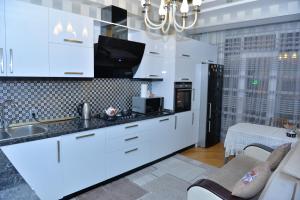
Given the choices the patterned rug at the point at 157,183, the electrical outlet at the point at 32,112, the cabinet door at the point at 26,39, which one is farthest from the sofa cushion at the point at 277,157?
the electrical outlet at the point at 32,112

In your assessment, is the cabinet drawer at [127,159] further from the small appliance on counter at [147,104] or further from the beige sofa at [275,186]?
the beige sofa at [275,186]

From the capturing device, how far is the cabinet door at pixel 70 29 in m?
2.29

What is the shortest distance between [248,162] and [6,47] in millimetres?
2971

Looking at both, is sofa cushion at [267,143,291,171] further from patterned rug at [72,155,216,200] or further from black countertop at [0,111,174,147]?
black countertop at [0,111,174,147]

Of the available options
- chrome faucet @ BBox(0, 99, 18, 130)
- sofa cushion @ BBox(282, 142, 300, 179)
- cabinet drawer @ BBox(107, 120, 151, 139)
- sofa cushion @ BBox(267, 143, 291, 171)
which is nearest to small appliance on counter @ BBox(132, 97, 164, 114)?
cabinet drawer @ BBox(107, 120, 151, 139)

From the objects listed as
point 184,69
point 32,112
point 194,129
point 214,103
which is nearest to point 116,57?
point 32,112

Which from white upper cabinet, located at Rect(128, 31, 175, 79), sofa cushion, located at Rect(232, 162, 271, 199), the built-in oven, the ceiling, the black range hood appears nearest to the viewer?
sofa cushion, located at Rect(232, 162, 271, 199)

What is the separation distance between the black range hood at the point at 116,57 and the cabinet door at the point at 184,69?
0.77 m

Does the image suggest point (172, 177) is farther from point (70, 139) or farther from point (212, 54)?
point (212, 54)

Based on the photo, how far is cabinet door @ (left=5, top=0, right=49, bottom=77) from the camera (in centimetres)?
202

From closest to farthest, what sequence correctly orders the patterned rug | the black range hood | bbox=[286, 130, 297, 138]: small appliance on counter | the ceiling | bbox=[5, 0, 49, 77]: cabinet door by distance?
1. bbox=[5, 0, 49, 77]: cabinet door
2. the patterned rug
3. bbox=[286, 130, 297, 138]: small appliance on counter
4. the black range hood
5. the ceiling

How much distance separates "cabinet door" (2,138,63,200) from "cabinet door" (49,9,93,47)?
115cm

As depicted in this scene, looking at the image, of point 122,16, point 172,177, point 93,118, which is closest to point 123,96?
point 93,118

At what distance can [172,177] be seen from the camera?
2.96 m
